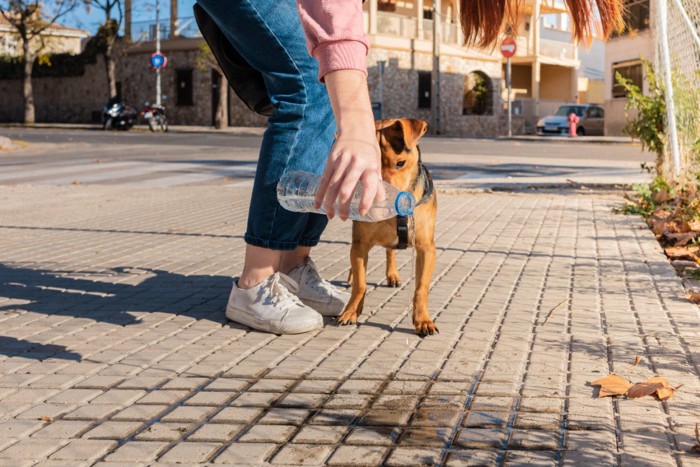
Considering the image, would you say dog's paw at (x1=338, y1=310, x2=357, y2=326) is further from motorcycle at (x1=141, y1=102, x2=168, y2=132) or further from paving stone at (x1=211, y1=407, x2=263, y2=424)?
motorcycle at (x1=141, y1=102, x2=168, y2=132)

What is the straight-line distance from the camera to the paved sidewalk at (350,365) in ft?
8.14

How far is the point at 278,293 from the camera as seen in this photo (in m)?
3.95

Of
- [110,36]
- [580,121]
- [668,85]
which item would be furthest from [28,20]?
[668,85]

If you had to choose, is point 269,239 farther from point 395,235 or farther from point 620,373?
point 620,373

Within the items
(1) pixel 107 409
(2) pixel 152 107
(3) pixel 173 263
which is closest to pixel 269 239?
(1) pixel 107 409

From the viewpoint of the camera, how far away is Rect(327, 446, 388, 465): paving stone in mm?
2352

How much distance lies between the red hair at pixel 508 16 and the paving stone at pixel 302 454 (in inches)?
54.8

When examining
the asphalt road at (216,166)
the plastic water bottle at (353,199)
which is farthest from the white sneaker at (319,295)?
the asphalt road at (216,166)

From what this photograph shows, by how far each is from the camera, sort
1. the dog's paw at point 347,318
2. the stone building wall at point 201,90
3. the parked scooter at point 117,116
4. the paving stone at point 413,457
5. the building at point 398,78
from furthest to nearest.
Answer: the stone building wall at point 201,90, the building at point 398,78, the parked scooter at point 117,116, the dog's paw at point 347,318, the paving stone at point 413,457

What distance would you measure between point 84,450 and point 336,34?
1222 mm

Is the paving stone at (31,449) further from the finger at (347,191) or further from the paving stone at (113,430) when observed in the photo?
the finger at (347,191)

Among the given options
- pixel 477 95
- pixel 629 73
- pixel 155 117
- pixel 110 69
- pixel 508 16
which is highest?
pixel 110 69

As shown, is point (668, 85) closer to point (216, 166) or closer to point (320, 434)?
point (320, 434)

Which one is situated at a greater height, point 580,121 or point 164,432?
point 580,121
